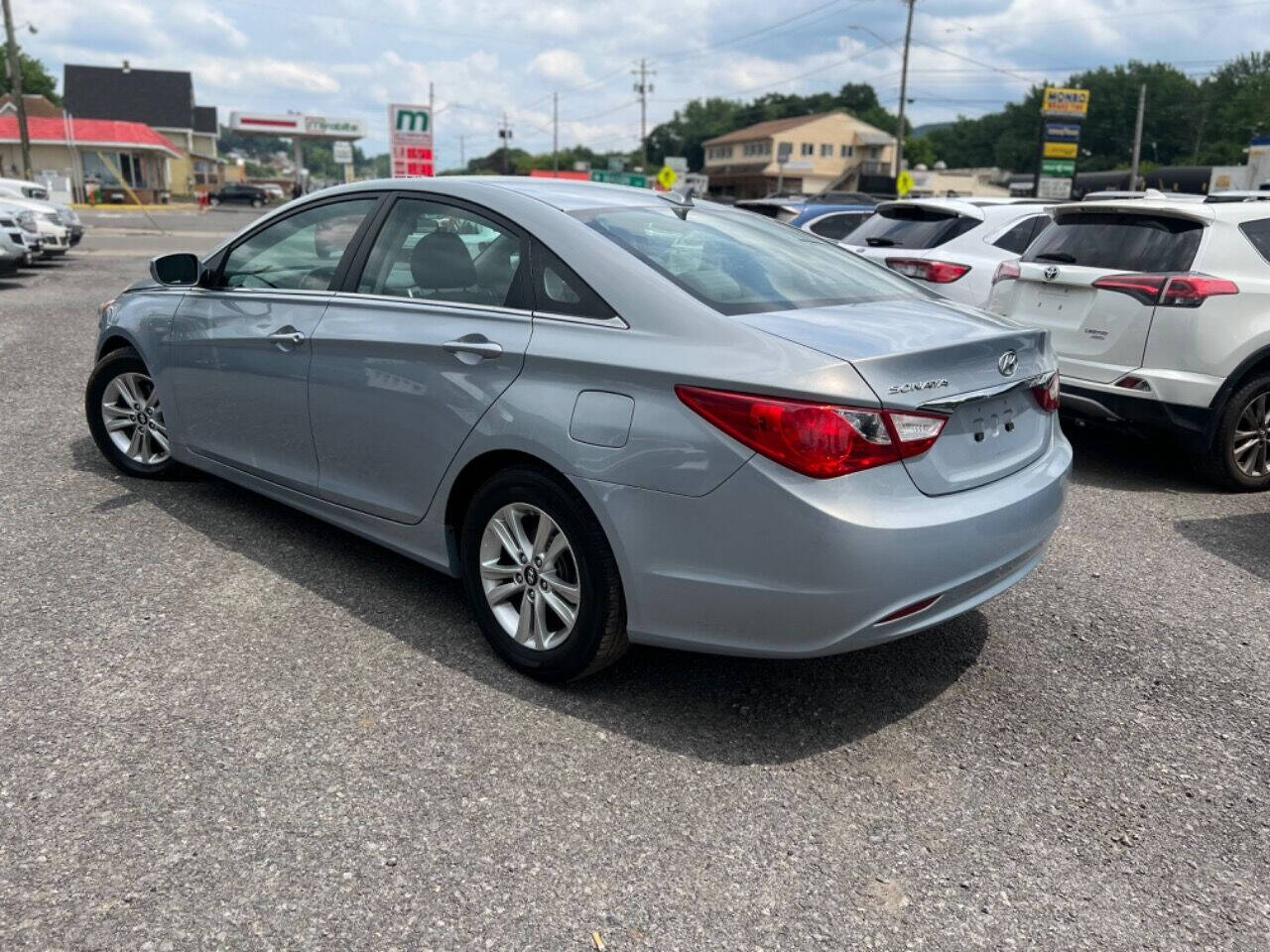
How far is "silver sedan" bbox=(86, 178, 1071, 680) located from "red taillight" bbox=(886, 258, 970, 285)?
13.1 feet

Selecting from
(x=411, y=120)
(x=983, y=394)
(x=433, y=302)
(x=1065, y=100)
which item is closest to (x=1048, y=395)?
(x=983, y=394)

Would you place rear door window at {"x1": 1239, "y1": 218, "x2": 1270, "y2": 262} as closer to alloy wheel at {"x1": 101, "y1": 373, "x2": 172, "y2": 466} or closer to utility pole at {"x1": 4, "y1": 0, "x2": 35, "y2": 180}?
alloy wheel at {"x1": 101, "y1": 373, "x2": 172, "y2": 466}

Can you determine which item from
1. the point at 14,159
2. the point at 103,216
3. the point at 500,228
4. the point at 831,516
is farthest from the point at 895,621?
the point at 14,159

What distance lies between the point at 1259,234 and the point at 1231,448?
4.05 feet

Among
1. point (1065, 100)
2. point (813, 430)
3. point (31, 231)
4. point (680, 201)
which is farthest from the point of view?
point (1065, 100)

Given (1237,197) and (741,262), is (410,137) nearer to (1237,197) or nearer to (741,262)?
(1237,197)

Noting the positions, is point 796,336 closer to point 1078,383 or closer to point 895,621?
point 895,621

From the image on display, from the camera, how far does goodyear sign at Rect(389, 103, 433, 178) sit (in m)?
19.9

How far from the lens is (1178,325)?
5789 millimetres

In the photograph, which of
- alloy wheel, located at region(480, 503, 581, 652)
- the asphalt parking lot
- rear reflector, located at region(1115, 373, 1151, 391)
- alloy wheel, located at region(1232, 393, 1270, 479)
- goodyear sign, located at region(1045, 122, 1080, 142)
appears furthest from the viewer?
goodyear sign, located at region(1045, 122, 1080, 142)

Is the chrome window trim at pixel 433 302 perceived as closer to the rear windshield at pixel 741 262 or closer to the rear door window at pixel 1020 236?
the rear windshield at pixel 741 262

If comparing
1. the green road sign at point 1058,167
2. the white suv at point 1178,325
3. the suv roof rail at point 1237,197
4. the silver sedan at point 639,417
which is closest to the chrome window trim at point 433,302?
the silver sedan at point 639,417

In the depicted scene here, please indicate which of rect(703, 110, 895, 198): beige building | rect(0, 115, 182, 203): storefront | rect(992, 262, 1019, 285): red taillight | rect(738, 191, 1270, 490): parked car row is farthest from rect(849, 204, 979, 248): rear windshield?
rect(703, 110, 895, 198): beige building

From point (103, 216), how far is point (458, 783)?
1782 inches
